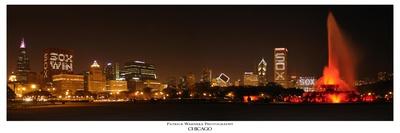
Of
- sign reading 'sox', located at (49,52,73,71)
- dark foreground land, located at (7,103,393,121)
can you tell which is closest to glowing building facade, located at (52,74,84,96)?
sign reading 'sox', located at (49,52,73,71)

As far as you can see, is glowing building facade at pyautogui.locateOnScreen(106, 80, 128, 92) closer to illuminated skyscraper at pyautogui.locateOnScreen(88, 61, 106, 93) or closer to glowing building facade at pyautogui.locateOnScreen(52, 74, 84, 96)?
illuminated skyscraper at pyautogui.locateOnScreen(88, 61, 106, 93)

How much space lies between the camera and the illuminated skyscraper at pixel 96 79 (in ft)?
442

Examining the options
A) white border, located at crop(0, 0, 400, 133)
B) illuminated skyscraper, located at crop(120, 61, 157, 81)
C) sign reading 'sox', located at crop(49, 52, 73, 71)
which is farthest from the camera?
illuminated skyscraper, located at crop(120, 61, 157, 81)

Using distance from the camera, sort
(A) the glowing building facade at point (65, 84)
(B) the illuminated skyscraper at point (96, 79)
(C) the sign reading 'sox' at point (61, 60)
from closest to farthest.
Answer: (C) the sign reading 'sox' at point (61, 60) < (A) the glowing building facade at point (65, 84) < (B) the illuminated skyscraper at point (96, 79)

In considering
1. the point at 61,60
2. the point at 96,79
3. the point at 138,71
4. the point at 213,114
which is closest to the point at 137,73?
the point at 138,71

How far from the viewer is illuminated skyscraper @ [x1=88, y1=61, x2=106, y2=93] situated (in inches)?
5305

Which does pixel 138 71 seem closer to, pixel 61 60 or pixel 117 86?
pixel 117 86

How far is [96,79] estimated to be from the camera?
457 feet

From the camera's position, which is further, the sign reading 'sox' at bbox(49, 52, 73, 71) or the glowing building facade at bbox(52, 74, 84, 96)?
the glowing building facade at bbox(52, 74, 84, 96)

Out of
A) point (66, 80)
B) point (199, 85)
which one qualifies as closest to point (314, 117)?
point (199, 85)

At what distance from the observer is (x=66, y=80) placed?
375 ft

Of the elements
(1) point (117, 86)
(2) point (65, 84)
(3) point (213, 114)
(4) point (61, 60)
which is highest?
(4) point (61, 60)
